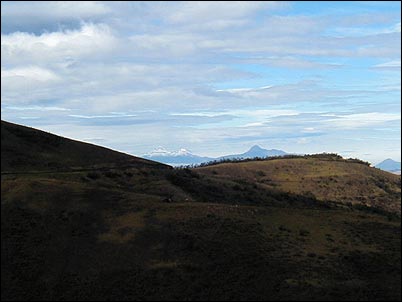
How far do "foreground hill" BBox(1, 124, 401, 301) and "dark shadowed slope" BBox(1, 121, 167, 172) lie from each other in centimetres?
1989

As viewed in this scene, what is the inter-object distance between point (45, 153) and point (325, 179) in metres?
96.7

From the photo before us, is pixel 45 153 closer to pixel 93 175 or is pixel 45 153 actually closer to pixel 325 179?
pixel 93 175

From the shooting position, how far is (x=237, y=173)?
521 feet

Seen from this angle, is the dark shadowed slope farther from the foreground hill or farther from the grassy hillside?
the grassy hillside

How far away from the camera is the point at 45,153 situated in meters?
87.4

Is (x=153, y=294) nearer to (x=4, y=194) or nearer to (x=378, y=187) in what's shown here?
(x=4, y=194)

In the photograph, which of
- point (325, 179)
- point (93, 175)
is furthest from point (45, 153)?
point (325, 179)

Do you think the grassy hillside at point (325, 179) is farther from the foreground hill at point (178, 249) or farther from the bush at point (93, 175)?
the foreground hill at point (178, 249)

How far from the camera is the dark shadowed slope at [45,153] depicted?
259ft

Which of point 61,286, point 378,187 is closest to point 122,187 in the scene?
point 61,286

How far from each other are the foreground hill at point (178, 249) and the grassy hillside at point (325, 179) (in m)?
70.3

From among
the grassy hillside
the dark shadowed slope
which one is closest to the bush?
the dark shadowed slope

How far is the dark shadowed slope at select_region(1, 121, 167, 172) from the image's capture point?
7906 cm

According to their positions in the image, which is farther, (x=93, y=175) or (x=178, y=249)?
(x=93, y=175)
